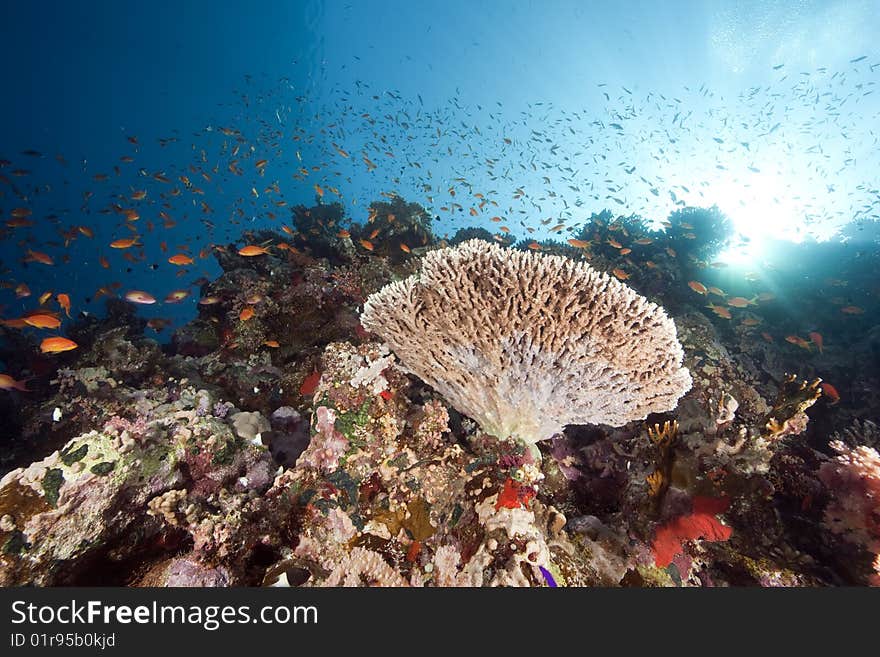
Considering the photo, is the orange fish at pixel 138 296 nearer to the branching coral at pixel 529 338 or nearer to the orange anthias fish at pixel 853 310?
the branching coral at pixel 529 338

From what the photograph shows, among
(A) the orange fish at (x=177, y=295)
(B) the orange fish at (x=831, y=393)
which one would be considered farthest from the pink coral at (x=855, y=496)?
(A) the orange fish at (x=177, y=295)

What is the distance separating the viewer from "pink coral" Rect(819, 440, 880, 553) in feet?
11.1

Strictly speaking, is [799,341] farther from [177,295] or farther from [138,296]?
[138,296]

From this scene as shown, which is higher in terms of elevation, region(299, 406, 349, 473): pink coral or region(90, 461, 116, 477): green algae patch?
region(90, 461, 116, 477): green algae patch

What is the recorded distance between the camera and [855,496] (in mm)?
3568

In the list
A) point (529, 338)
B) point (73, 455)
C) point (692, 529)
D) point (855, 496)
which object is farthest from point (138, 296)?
point (855, 496)

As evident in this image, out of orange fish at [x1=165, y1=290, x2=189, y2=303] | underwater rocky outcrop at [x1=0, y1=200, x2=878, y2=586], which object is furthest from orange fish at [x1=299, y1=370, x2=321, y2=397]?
orange fish at [x1=165, y1=290, x2=189, y2=303]

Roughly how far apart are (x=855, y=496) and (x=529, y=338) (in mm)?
3621

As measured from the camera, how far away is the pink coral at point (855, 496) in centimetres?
339

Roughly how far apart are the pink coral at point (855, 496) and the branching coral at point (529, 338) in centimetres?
182

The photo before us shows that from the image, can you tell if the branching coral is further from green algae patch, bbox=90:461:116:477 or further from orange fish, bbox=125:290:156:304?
orange fish, bbox=125:290:156:304

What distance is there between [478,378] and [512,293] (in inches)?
35.7

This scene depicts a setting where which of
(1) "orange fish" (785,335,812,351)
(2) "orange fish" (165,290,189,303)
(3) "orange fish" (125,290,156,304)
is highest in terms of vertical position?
(2) "orange fish" (165,290,189,303)

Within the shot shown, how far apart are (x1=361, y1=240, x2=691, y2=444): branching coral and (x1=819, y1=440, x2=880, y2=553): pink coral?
1821 mm
